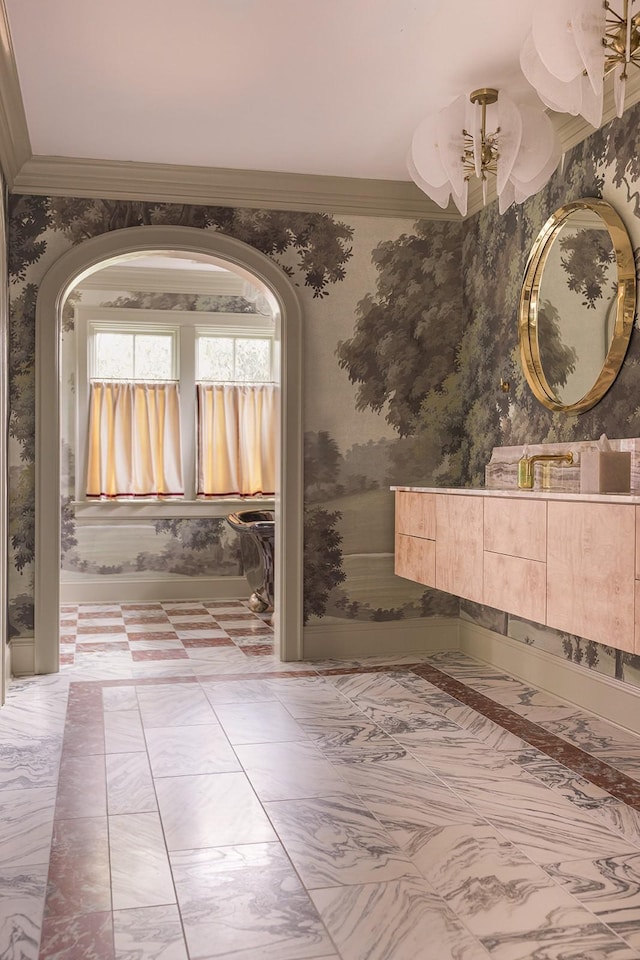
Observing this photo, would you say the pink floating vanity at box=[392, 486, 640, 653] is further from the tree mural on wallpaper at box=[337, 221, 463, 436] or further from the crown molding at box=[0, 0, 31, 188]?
the crown molding at box=[0, 0, 31, 188]

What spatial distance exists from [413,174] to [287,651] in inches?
104

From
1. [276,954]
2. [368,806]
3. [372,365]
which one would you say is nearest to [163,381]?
[372,365]

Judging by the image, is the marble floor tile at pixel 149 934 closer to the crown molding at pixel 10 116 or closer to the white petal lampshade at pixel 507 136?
the white petal lampshade at pixel 507 136

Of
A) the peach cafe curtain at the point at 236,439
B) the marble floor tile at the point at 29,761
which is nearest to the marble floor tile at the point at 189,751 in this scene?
the marble floor tile at the point at 29,761

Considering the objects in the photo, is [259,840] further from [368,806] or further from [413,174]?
[413,174]

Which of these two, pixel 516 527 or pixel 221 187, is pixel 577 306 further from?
pixel 221 187

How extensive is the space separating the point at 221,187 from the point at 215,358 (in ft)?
9.95

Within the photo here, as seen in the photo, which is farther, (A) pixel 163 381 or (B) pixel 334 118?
(A) pixel 163 381

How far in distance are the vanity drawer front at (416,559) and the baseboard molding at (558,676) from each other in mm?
518

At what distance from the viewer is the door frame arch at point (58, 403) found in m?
4.73

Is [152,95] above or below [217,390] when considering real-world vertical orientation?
above

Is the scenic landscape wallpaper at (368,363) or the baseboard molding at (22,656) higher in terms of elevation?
the scenic landscape wallpaper at (368,363)

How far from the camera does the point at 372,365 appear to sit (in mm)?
5176

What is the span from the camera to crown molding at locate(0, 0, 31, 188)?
3363mm
